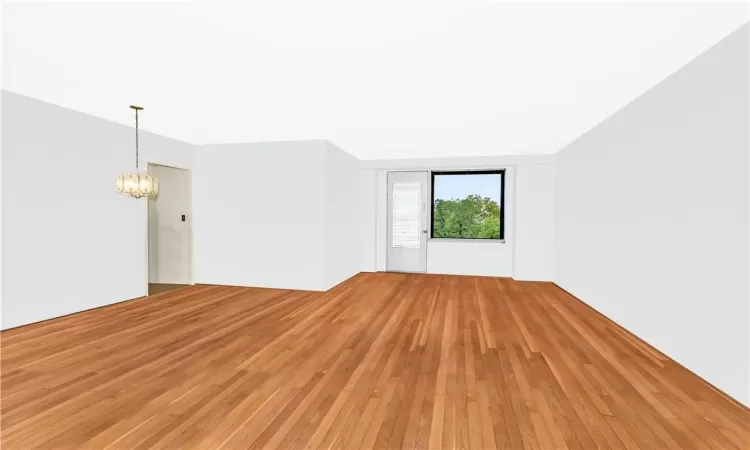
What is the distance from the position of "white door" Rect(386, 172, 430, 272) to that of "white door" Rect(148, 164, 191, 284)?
434cm

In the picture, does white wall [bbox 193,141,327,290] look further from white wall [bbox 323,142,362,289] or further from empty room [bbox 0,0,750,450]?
white wall [bbox 323,142,362,289]

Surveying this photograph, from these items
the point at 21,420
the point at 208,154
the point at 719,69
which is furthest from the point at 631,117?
the point at 208,154

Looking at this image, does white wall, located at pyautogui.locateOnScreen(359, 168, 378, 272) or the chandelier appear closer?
the chandelier

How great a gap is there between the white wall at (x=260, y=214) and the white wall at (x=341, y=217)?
251 mm

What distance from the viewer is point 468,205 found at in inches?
324

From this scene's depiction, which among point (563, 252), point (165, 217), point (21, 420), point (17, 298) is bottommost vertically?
point (21, 420)

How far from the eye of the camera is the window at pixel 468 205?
26.3ft

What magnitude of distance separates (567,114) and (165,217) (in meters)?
6.93

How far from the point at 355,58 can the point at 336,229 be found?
394cm

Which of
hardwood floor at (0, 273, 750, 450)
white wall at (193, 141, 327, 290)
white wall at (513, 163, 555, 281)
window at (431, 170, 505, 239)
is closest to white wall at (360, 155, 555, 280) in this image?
white wall at (513, 163, 555, 281)

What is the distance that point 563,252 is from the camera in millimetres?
6441

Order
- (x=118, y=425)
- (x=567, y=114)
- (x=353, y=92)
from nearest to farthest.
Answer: (x=118, y=425) < (x=353, y=92) < (x=567, y=114)

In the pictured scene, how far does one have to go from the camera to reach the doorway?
6473 mm

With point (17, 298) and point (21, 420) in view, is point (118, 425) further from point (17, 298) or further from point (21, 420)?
point (17, 298)
